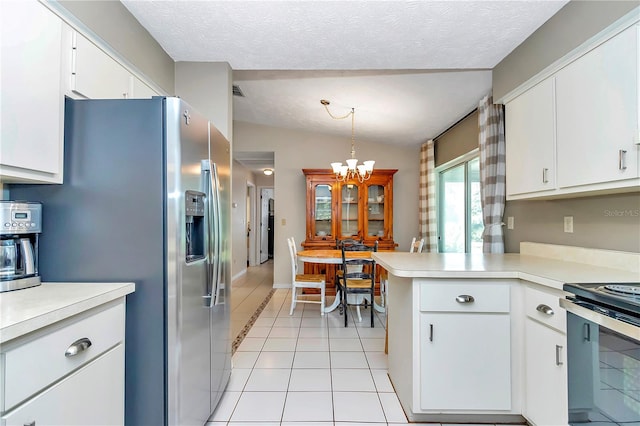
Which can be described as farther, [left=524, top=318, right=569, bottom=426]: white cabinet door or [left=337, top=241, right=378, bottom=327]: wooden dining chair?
[left=337, top=241, right=378, bottom=327]: wooden dining chair

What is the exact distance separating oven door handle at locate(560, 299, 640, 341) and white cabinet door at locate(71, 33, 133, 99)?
233 centimetres

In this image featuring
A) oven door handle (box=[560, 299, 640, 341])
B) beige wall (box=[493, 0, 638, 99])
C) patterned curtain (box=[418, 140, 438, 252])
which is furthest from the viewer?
patterned curtain (box=[418, 140, 438, 252])

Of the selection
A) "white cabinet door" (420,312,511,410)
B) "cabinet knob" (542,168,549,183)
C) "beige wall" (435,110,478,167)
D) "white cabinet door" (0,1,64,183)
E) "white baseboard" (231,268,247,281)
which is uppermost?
"beige wall" (435,110,478,167)

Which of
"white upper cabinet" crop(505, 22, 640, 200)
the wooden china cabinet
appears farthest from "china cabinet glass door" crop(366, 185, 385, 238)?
"white upper cabinet" crop(505, 22, 640, 200)

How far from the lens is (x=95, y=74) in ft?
5.20

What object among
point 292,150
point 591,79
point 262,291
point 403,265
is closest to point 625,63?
point 591,79

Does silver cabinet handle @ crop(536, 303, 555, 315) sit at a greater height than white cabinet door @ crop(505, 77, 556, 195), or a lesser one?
lesser

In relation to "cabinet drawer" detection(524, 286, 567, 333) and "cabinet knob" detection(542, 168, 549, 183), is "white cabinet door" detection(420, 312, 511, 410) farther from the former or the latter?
"cabinet knob" detection(542, 168, 549, 183)

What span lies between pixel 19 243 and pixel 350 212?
4.29m

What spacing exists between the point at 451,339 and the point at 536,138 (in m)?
1.37

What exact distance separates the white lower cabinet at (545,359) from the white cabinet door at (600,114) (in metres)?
0.66

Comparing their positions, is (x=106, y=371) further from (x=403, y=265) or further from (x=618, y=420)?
(x=618, y=420)

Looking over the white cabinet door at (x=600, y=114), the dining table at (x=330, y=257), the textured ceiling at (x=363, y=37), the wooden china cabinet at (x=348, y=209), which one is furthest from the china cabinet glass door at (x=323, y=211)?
the white cabinet door at (x=600, y=114)

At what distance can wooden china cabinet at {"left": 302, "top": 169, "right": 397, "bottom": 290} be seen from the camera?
5.12 meters
